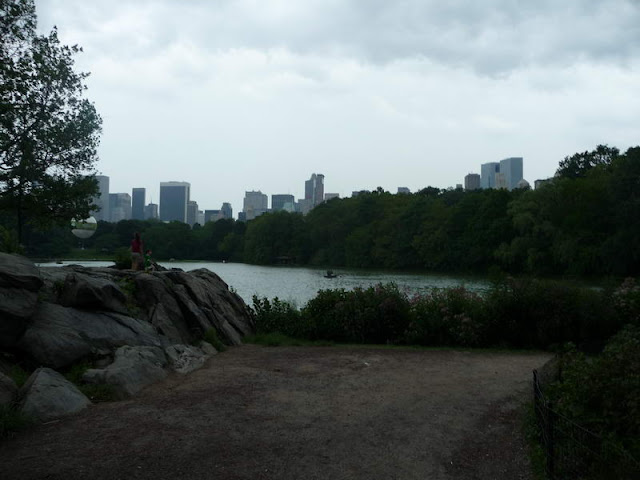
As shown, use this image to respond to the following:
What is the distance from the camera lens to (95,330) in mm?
8883

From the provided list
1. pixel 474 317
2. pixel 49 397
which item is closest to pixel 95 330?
pixel 49 397

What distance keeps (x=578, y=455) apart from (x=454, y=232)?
64.8 m

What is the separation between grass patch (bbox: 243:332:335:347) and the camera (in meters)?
12.7

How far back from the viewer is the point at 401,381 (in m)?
8.55

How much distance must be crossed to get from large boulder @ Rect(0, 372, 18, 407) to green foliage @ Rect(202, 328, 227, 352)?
206 inches

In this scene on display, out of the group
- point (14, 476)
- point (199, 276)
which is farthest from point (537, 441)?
point (199, 276)

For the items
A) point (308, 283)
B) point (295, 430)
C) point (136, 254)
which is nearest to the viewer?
point (295, 430)

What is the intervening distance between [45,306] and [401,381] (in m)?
6.16

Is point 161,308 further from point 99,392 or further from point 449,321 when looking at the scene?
point 449,321

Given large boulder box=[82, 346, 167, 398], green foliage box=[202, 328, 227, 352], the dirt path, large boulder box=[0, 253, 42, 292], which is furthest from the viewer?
green foliage box=[202, 328, 227, 352]

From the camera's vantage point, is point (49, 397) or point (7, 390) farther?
point (49, 397)

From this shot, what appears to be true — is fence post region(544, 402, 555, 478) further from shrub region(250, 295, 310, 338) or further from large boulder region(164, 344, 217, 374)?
shrub region(250, 295, 310, 338)

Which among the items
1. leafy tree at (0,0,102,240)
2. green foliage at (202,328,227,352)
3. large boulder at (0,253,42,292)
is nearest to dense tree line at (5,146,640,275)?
leafy tree at (0,0,102,240)

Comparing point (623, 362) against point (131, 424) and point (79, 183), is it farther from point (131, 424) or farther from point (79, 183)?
point (79, 183)
